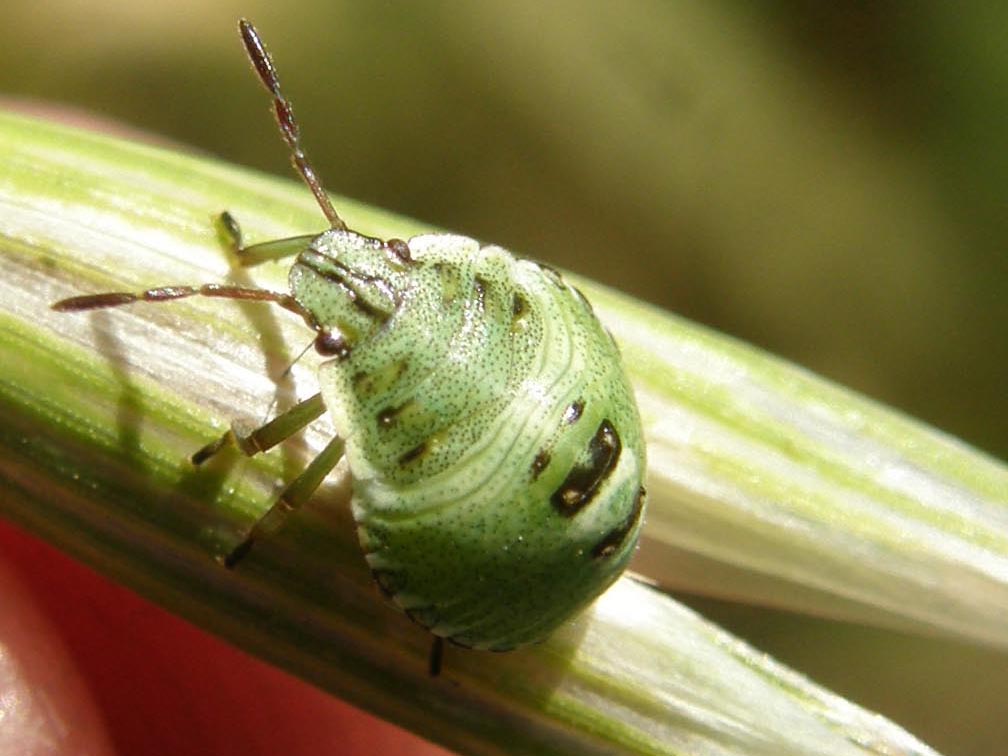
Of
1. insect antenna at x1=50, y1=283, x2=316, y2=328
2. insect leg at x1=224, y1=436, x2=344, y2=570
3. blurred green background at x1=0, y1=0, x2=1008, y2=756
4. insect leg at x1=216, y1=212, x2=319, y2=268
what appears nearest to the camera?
insect antenna at x1=50, y1=283, x2=316, y2=328

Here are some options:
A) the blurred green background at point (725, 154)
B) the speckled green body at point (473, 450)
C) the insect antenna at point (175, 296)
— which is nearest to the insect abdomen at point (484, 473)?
the speckled green body at point (473, 450)

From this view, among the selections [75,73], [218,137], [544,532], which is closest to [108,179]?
[544,532]

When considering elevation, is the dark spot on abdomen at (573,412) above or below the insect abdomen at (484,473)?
above

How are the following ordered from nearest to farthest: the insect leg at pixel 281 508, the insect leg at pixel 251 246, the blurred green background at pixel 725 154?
the insect leg at pixel 281 508 → the insect leg at pixel 251 246 → the blurred green background at pixel 725 154

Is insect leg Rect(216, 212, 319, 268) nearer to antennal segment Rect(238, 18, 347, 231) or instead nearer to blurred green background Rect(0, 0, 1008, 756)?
antennal segment Rect(238, 18, 347, 231)

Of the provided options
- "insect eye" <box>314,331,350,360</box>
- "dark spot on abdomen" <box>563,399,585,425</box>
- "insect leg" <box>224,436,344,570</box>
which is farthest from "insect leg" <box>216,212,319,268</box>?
"dark spot on abdomen" <box>563,399,585,425</box>

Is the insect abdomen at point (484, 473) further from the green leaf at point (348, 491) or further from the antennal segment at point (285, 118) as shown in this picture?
the antennal segment at point (285, 118)

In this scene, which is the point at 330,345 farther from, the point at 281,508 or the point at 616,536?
the point at 616,536

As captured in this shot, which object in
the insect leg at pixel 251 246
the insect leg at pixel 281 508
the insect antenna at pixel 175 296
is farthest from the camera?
the insect leg at pixel 251 246
